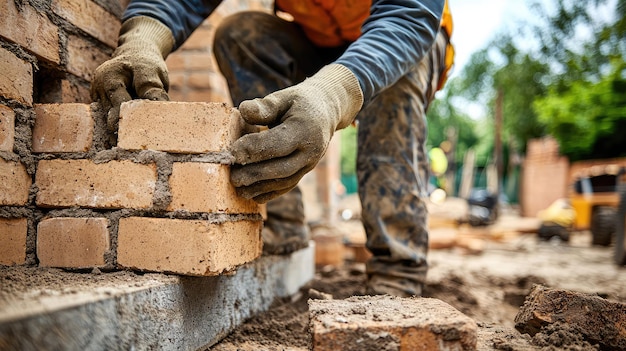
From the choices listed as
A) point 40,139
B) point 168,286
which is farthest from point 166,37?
point 168,286

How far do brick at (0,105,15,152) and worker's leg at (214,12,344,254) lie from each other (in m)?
0.97

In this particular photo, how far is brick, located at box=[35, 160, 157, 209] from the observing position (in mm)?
1285

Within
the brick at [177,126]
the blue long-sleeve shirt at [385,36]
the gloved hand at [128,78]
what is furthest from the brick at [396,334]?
the gloved hand at [128,78]

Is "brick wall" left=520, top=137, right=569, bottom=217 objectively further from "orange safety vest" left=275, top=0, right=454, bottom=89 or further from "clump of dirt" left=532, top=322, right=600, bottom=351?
"clump of dirt" left=532, top=322, right=600, bottom=351

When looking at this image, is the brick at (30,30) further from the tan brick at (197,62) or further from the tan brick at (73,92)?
the tan brick at (197,62)

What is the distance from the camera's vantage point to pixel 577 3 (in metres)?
19.5

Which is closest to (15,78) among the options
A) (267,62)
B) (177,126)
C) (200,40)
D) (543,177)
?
(177,126)

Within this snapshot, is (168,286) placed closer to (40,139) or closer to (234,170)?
(234,170)

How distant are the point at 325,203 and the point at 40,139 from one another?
13.8ft

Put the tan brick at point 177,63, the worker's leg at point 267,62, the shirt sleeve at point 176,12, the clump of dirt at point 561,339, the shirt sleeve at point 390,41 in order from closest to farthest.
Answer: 1. the clump of dirt at point 561,339
2. the shirt sleeve at point 390,41
3. the shirt sleeve at point 176,12
4. the worker's leg at point 267,62
5. the tan brick at point 177,63

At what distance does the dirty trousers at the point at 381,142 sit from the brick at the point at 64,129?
0.83 m

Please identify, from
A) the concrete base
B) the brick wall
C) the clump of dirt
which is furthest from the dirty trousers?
the brick wall

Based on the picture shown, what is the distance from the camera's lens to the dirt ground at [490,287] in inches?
52.6

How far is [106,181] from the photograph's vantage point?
1300 millimetres
